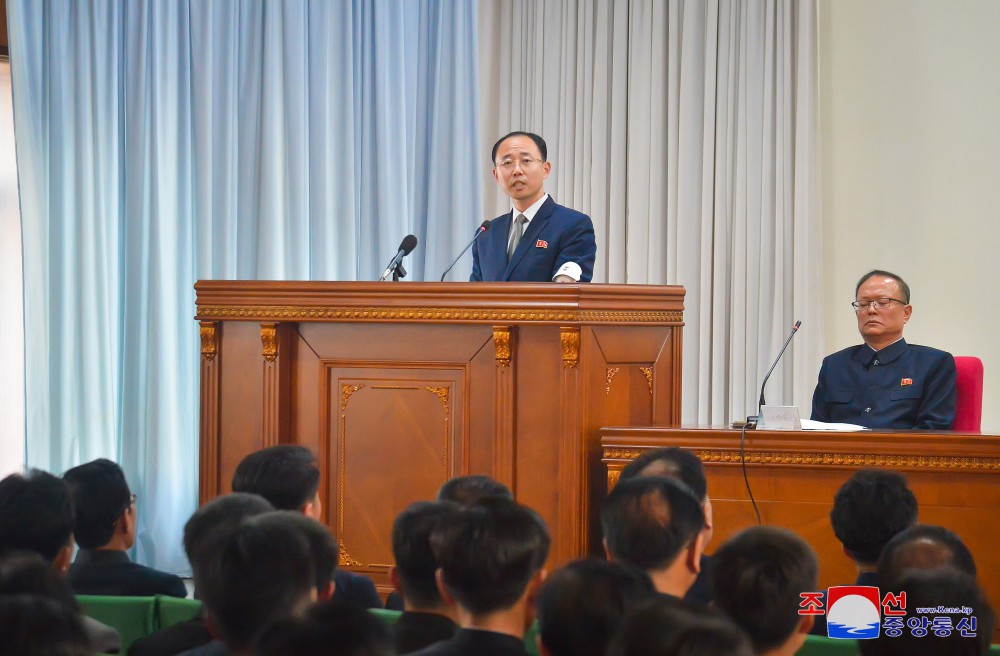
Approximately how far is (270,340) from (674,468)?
1661 mm

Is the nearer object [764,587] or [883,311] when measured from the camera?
[764,587]

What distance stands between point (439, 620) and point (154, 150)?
163 inches

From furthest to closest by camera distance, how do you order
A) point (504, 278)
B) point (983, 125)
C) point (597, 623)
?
point (983, 125) < point (504, 278) < point (597, 623)

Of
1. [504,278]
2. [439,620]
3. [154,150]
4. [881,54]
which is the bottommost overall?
[439,620]

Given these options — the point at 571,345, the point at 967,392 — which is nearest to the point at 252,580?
the point at 571,345

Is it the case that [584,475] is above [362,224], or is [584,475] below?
below

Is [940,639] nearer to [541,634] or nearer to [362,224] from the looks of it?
[541,634]

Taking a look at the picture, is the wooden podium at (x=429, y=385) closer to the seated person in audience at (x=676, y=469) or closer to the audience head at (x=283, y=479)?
the seated person in audience at (x=676, y=469)

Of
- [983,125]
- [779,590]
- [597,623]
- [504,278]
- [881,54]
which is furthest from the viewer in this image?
[881,54]

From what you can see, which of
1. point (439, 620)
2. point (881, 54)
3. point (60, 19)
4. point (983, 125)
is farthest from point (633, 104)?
point (439, 620)

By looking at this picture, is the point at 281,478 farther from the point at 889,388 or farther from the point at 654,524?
the point at 889,388

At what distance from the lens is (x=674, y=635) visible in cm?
132

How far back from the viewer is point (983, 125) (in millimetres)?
5324

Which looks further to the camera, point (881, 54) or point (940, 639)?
point (881, 54)
